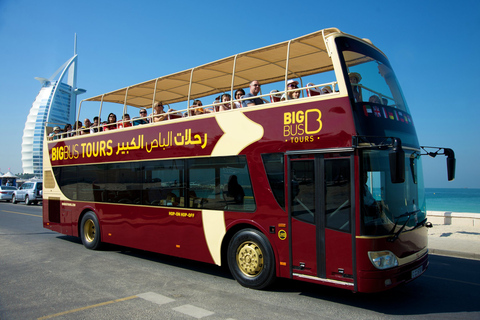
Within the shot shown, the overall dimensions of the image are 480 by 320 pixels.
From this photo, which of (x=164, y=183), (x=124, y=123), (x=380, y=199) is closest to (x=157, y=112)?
(x=124, y=123)

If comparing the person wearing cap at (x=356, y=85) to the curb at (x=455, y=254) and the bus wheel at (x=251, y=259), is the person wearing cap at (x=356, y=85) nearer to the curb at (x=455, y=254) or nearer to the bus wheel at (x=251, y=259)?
the bus wheel at (x=251, y=259)

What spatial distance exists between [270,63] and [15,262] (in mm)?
6926

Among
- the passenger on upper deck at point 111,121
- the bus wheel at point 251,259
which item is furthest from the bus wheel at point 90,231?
the bus wheel at point 251,259

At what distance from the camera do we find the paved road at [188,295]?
4.72 meters

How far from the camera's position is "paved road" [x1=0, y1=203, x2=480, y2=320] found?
472 centimetres

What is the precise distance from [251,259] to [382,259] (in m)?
2.08

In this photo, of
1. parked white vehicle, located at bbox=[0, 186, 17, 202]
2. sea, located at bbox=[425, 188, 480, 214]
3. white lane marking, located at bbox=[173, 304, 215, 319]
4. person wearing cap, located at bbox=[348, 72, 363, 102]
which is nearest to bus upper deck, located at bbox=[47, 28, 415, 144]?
person wearing cap, located at bbox=[348, 72, 363, 102]

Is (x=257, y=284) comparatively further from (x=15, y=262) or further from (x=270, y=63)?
(x=15, y=262)

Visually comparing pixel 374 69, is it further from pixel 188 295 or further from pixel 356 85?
pixel 188 295

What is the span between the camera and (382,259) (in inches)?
183

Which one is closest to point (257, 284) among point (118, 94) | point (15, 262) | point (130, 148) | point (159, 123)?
point (159, 123)

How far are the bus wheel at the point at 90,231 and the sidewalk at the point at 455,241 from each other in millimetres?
8619

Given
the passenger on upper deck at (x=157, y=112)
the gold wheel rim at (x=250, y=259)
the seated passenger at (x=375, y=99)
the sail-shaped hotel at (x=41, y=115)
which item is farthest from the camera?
the sail-shaped hotel at (x=41, y=115)

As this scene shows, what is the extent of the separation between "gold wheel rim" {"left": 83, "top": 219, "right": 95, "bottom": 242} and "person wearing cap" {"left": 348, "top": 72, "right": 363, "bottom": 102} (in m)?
7.73
